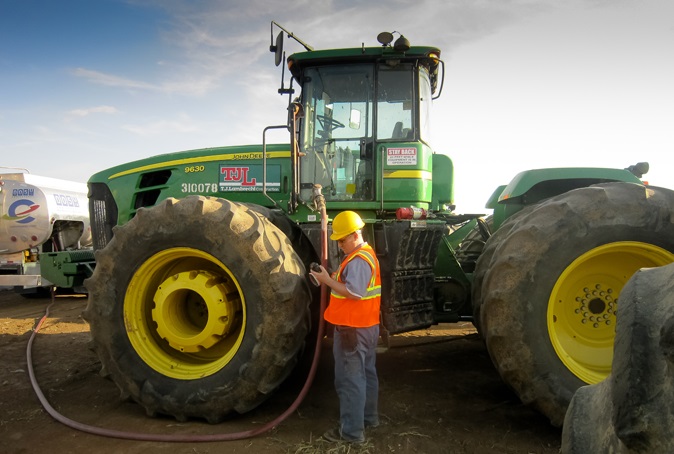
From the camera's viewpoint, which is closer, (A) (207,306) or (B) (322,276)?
(B) (322,276)

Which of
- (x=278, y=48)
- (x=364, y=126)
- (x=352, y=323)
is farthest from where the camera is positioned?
(x=364, y=126)

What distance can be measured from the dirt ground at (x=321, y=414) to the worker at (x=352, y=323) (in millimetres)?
196

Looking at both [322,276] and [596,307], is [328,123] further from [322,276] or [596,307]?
[596,307]

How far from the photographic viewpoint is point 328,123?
200 inches

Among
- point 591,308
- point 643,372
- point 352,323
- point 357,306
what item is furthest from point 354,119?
point 643,372

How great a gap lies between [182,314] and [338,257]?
144 cm

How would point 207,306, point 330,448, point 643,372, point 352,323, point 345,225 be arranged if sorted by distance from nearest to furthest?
point 643,372 < point 330,448 < point 352,323 < point 345,225 < point 207,306

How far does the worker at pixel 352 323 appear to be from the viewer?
12.0 feet

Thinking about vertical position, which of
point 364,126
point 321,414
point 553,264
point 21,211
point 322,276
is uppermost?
point 364,126

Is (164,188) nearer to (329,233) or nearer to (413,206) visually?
(329,233)

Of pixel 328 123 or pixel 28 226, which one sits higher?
pixel 328 123

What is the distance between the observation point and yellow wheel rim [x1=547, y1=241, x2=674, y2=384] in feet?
12.1

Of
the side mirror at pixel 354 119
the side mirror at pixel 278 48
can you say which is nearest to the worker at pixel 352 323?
the side mirror at pixel 354 119

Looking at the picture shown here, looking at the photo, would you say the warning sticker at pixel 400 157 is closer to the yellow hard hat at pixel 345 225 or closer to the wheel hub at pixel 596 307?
the yellow hard hat at pixel 345 225
